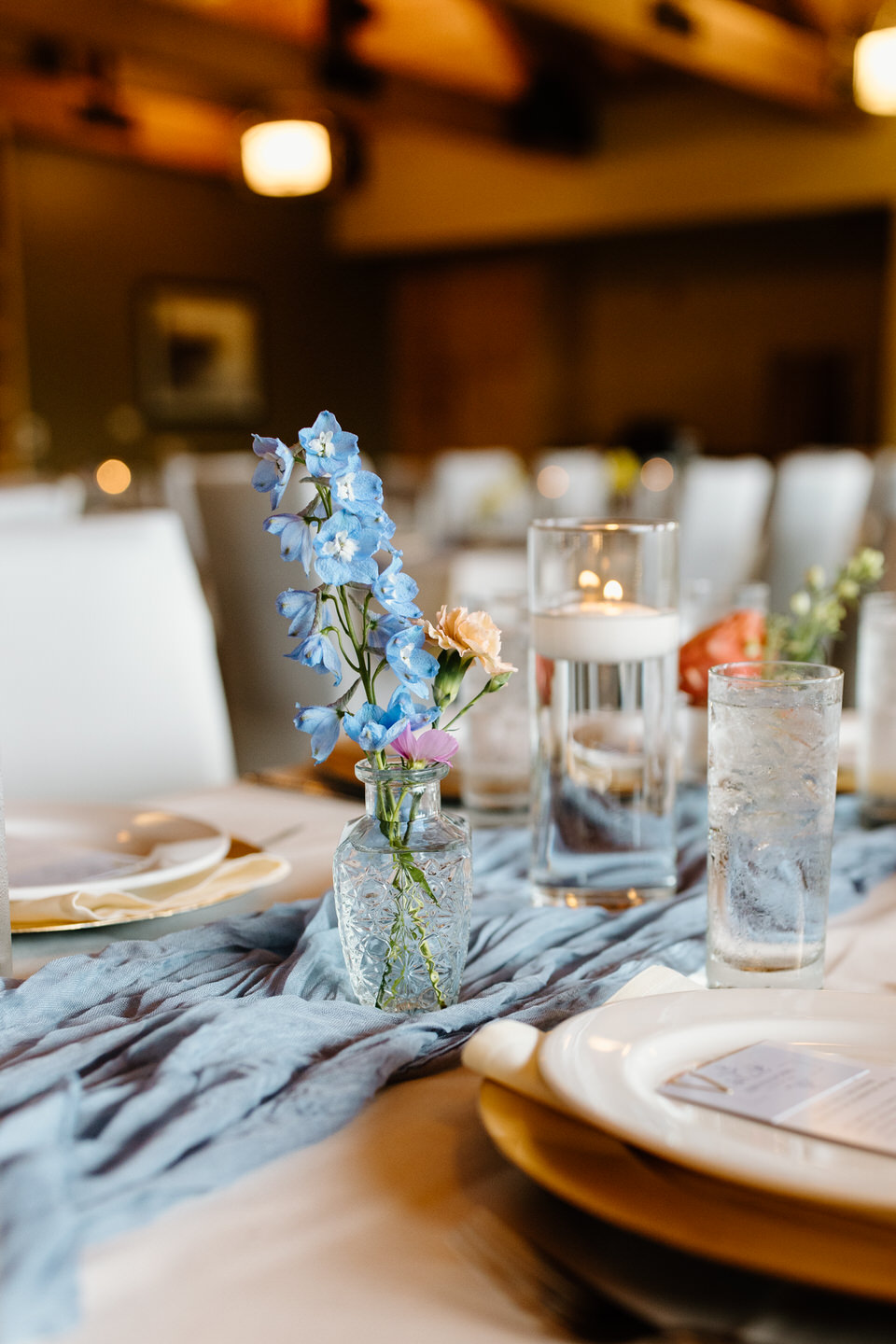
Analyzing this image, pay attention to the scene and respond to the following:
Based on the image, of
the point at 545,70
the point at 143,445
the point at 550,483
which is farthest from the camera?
the point at 143,445

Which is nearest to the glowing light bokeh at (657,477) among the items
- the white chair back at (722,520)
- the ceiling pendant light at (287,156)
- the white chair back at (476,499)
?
the white chair back at (722,520)

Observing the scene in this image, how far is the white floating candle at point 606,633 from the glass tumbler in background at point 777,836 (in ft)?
0.60

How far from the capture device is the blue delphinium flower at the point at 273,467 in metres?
0.62

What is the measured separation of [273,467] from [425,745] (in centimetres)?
16

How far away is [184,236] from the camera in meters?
8.73

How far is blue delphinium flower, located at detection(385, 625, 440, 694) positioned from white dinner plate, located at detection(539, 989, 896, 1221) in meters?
0.18

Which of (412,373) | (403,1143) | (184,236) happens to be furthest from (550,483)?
(412,373)

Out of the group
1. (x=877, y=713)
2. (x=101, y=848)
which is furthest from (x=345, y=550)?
(x=877, y=713)

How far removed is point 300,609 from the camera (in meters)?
0.64

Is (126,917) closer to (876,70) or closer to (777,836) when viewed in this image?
(777,836)

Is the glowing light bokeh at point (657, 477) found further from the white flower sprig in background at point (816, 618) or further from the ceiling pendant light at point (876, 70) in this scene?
the white flower sprig in background at point (816, 618)

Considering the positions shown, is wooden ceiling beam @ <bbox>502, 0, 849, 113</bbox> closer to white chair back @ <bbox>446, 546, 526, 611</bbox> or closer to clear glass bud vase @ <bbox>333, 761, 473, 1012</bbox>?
white chair back @ <bbox>446, 546, 526, 611</bbox>

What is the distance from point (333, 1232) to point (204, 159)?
29.8 ft

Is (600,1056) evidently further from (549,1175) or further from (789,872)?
(789,872)
